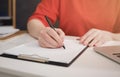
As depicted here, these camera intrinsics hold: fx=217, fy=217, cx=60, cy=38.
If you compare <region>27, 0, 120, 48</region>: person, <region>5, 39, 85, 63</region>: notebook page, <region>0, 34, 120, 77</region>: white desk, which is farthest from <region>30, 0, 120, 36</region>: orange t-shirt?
<region>0, 34, 120, 77</region>: white desk

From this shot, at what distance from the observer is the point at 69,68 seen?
0.67 meters

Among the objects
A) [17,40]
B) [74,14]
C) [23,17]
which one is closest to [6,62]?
[17,40]

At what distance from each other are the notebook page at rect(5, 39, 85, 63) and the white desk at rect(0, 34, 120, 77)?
4cm

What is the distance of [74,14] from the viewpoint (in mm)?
1323

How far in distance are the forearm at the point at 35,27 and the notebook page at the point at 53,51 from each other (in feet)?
0.63

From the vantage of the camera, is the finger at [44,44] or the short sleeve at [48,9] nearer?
the finger at [44,44]

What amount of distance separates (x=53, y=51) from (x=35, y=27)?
38cm

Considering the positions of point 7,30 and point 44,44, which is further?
point 7,30

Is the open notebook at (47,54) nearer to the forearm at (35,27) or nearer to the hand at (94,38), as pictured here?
the hand at (94,38)

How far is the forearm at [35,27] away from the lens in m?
1.12

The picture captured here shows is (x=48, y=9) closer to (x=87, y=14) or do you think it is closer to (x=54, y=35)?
(x=87, y=14)

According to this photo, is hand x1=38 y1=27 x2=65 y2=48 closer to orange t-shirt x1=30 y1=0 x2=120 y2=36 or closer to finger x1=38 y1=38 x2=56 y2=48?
finger x1=38 y1=38 x2=56 y2=48

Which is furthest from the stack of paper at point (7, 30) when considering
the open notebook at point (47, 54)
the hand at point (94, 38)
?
the hand at point (94, 38)

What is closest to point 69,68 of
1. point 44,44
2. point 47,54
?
point 47,54
